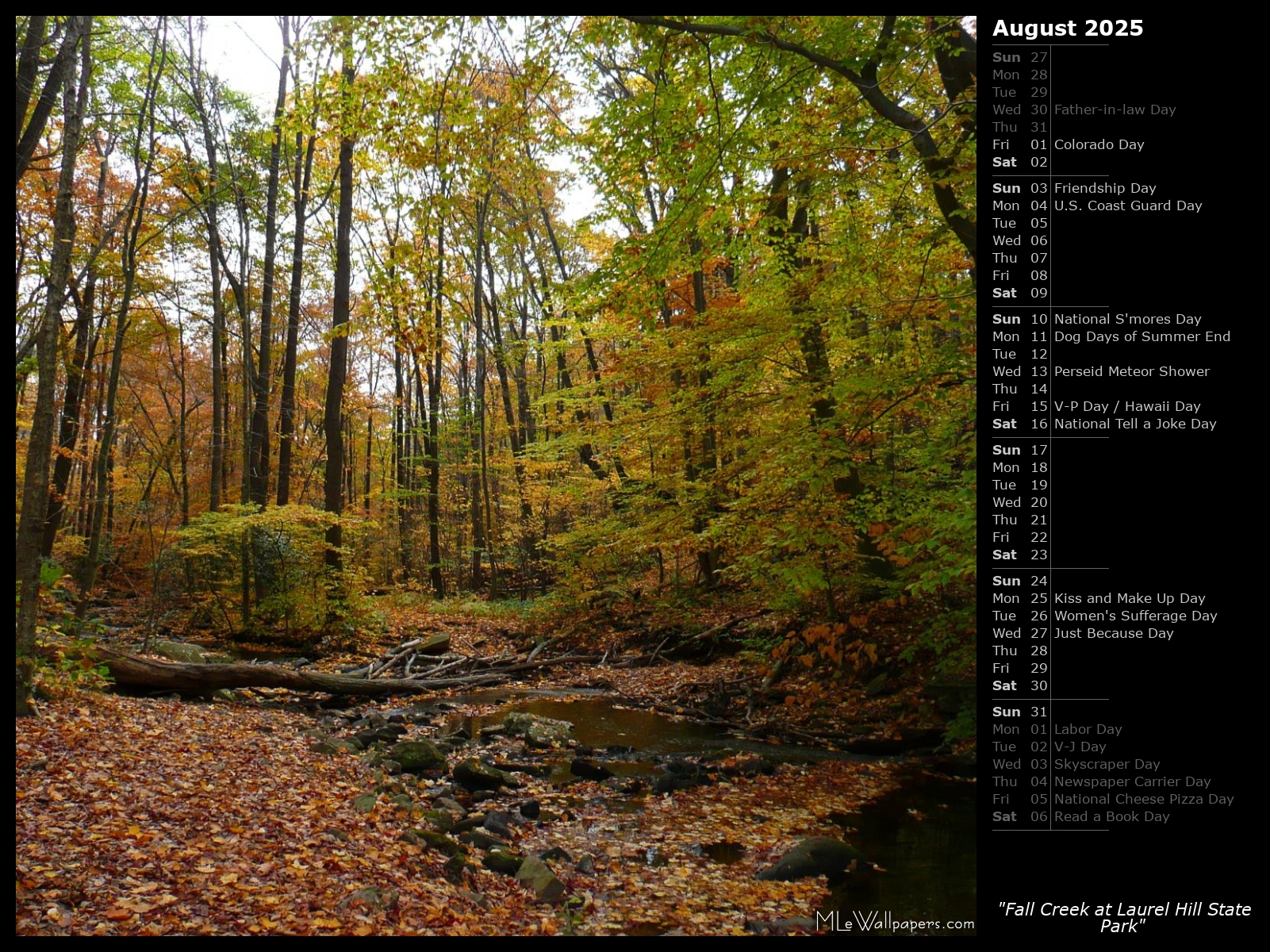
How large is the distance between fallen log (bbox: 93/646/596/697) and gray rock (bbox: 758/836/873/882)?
774cm

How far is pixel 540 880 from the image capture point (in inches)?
191

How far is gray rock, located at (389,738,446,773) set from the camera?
7.44m

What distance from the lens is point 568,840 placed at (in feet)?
19.5

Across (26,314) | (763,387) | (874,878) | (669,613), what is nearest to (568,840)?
(874,878)

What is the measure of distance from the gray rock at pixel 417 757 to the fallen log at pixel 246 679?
128 inches

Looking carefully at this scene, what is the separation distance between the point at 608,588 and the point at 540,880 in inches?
478

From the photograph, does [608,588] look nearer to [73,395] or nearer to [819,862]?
[819,862]

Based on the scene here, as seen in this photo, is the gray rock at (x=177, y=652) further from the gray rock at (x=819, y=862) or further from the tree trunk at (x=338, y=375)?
the gray rock at (x=819, y=862)

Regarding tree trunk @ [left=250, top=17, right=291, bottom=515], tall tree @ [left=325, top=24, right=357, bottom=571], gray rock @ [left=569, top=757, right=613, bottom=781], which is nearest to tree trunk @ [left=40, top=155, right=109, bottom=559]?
tree trunk @ [left=250, top=17, right=291, bottom=515]
